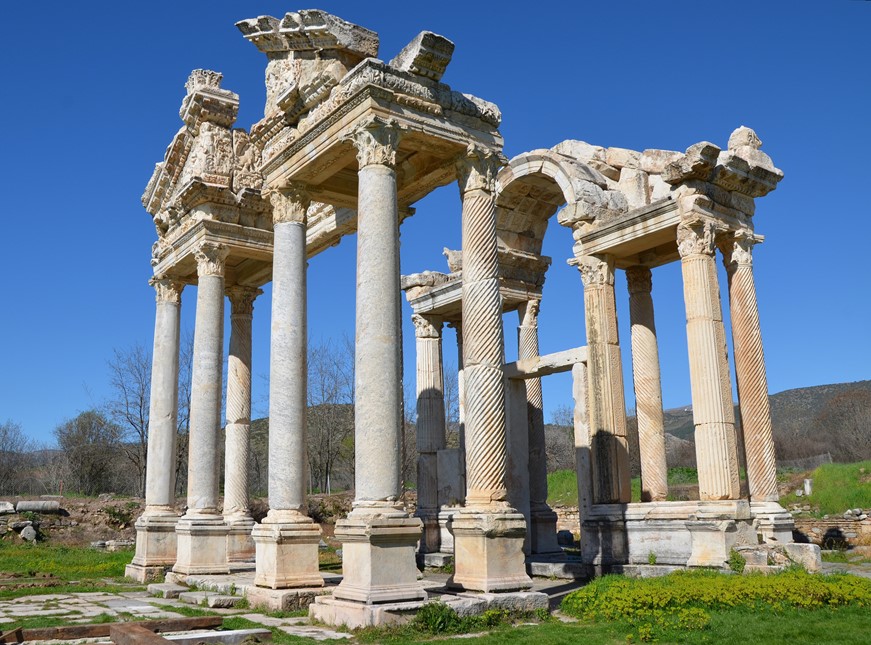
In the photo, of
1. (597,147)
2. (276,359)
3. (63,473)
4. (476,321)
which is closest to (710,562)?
(476,321)

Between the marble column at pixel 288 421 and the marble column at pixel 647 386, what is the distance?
861 centimetres

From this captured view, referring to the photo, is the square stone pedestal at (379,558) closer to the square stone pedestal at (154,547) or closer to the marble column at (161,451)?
the square stone pedestal at (154,547)

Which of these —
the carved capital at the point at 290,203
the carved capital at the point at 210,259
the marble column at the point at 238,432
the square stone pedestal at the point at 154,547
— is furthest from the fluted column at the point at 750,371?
the square stone pedestal at the point at 154,547

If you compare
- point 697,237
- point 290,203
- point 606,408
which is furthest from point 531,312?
point 290,203

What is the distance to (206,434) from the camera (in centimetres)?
1725

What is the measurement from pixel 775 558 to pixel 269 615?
29.6 feet

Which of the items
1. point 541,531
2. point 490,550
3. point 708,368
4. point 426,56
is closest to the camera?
point 490,550

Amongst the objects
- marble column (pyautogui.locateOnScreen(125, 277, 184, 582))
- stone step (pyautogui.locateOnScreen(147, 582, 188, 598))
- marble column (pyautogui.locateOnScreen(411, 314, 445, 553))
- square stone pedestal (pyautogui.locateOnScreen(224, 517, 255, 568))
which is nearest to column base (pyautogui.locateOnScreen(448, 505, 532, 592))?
stone step (pyautogui.locateOnScreen(147, 582, 188, 598))

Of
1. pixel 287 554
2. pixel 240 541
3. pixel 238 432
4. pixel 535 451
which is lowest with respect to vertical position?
pixel 240 541

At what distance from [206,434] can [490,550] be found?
844cm

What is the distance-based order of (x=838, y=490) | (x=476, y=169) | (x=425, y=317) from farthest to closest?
(x=838, y=490) → (x=425, y=317) → (x=476, y=169)

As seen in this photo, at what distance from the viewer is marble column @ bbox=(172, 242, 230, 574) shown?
1642 cm

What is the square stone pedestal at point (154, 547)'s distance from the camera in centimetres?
1769

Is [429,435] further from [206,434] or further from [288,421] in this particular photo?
[288,421]
